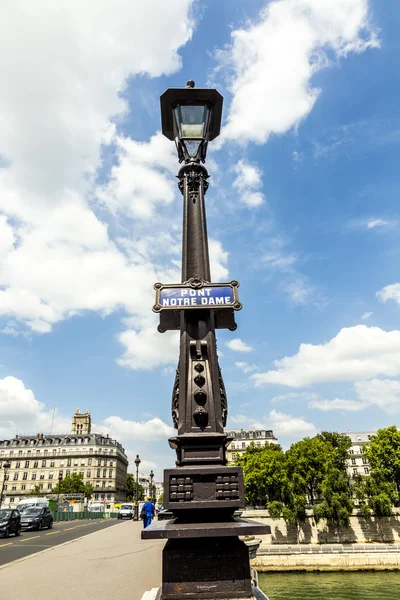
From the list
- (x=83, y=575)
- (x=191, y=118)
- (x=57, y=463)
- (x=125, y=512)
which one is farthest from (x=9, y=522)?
(x=57, y=463)

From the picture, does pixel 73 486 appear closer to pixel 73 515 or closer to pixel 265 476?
pixel 265 476

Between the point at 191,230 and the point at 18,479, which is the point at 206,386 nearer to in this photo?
the point at 191,230

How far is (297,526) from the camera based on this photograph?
3931 cm

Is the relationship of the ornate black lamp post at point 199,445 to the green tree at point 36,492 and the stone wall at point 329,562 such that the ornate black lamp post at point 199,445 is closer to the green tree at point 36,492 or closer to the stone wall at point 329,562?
the stone wall at point 329,562

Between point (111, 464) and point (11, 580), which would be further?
point (111, 464)

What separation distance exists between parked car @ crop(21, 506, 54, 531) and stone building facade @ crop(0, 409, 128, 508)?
7430 centimetres

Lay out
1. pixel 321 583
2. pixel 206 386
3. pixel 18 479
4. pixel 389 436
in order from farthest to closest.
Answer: pixel 18 479, pixel 389 436, pixel 321 583, pixel 206 386

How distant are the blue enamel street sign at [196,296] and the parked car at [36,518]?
21.5 metres

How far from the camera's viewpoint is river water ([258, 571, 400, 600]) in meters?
25.6

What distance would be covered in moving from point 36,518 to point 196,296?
2190cm

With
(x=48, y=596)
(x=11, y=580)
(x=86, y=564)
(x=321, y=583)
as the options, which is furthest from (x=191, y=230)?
(x=321, y=583)

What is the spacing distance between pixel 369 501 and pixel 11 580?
40.1m

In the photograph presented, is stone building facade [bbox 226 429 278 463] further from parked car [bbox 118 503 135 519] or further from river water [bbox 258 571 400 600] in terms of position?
river water [bbox 258 571 400 600]

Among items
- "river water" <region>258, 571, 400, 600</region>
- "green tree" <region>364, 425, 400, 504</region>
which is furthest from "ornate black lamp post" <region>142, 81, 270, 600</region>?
"green tree" <region>364, 425, 400, 504</region>
